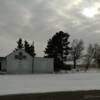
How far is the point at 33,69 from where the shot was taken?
59469mm

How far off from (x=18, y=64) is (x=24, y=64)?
141 centimetres

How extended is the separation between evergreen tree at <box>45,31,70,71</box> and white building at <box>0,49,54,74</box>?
1005 cm

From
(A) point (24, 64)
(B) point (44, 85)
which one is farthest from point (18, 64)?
(B) point (44, 85)

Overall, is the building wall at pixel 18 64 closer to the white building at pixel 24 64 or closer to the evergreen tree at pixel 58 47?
the white building at pixel 24 64

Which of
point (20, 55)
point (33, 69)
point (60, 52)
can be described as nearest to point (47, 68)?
point (33, 69)

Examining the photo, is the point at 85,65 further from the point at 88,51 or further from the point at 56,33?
the point at 56,33

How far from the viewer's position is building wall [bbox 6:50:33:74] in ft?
188

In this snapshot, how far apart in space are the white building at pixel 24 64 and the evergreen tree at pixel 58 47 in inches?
396

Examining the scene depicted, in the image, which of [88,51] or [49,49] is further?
[88,51]

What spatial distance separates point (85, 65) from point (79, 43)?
31.8ft

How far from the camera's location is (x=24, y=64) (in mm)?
58219

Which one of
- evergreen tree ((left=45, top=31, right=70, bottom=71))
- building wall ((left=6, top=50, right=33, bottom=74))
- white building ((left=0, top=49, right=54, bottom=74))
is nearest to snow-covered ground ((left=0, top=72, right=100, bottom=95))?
building wall ((left=6, top=50, right=33, bottom=74))

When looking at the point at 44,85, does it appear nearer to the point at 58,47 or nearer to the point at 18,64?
the point at 18,64

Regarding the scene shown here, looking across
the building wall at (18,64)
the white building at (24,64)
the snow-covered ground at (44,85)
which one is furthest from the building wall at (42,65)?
the snow-covered ground at (44,85)
